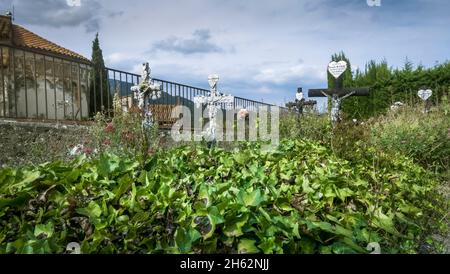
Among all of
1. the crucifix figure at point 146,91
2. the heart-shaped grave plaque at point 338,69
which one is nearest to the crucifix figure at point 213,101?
the crucifix figure at point 146,91

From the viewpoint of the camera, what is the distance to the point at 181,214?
1578 millimetres

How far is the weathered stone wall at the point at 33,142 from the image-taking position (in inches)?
227

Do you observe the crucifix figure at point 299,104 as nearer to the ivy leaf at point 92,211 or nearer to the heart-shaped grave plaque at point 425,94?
the heart-shaped grave plaque at point 425,94

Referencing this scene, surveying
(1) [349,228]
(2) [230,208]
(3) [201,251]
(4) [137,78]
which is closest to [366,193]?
(1) [349,228]

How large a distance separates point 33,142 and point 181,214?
5406 millimetres

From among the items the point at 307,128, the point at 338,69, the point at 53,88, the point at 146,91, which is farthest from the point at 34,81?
the point at 338,69

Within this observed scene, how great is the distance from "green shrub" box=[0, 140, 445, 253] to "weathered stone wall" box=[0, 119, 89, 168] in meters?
3.91

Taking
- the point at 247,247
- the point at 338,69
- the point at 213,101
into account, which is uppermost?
the point at 338,69

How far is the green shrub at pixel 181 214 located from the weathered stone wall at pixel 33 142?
391 cm

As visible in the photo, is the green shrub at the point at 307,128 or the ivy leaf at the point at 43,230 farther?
the green shrub at the point at 307,128

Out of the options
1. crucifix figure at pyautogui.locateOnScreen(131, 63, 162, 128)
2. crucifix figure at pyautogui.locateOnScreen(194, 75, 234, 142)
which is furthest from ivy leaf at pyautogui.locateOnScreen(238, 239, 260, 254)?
crucifix figure at pyautogui.locateOnScreen(131, 63, 162, 128)

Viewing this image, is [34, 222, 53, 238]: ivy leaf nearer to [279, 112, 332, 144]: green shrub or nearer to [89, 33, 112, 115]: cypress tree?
[279, 112, 332, 144]: green shrub

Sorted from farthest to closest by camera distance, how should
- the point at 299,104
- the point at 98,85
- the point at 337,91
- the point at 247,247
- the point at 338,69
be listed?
the point at 299,104 → the point at 98,85 → the point at 338,69 → the point at 337,91 → the point at 247,247

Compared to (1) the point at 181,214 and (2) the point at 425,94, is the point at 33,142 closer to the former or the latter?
(1) the point at 181,214
